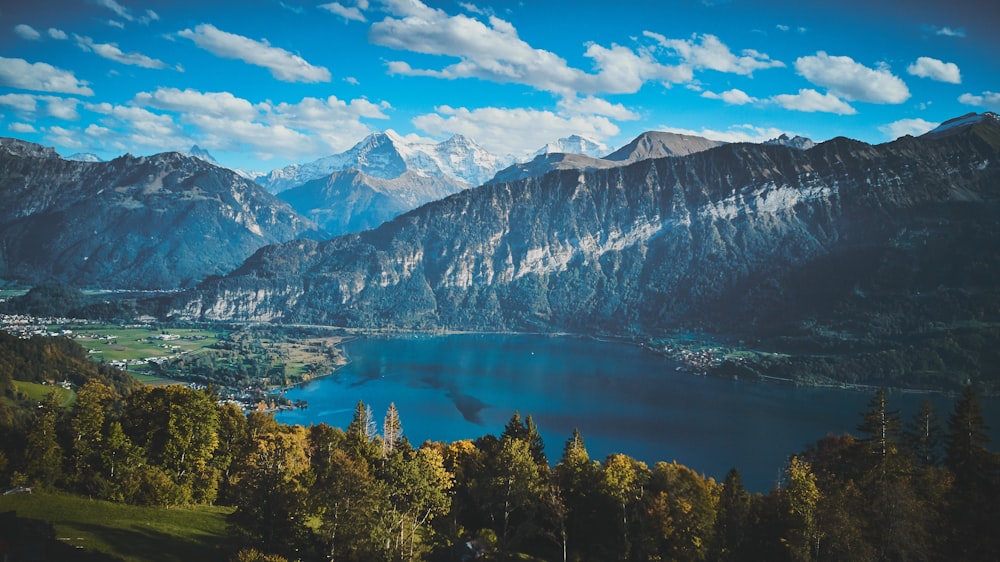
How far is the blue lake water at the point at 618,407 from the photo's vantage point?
96125 millimetres

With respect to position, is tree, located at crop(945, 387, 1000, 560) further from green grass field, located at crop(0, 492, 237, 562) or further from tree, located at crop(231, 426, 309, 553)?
green grass field, located at crop(0, 492, 237, 562)

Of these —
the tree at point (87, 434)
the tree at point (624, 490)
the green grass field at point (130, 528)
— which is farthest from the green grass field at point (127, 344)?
the tree at point (624, 490)

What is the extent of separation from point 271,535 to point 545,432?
79.5 m

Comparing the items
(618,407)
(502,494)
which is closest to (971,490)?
(502,494)

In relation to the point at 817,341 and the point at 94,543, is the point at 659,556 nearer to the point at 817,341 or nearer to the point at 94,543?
the point at 94,543

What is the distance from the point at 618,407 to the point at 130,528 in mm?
99663

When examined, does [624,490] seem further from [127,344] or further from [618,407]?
[127,344]

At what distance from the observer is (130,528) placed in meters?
30.7

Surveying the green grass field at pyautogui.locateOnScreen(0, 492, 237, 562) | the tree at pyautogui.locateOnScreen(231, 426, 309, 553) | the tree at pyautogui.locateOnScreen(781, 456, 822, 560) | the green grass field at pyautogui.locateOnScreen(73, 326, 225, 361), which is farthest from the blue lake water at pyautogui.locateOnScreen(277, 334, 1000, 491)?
the green grass field at pyautogui.locateOnScreen(0, 492, 237, 562)

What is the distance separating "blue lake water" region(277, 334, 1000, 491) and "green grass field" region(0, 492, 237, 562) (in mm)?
60450

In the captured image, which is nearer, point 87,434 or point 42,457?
point 42,457

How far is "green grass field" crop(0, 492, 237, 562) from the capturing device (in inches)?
1101

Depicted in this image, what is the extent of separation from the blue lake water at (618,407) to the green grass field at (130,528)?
6045cm

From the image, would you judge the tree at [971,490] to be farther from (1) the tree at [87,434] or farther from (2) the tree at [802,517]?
(1) the tree at [87,434]
